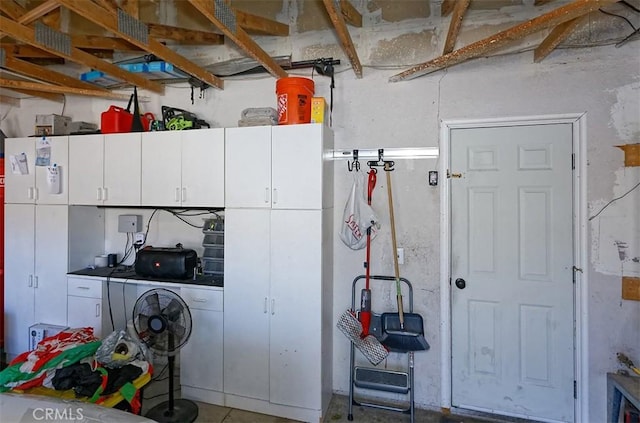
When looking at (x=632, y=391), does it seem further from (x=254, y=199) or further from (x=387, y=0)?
(x=387, y=0)

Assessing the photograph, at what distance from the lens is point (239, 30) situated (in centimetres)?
195

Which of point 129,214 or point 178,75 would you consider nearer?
point 178,75

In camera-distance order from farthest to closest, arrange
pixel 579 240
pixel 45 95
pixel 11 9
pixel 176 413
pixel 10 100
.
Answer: pixel 10 100 < pixel 45 95 < pixel 176 413 < pixel 579 240 < pixel 11 9

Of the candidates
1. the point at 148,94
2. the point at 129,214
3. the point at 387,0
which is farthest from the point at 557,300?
the point at 148,94

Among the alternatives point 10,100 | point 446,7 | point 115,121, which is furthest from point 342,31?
point 10,100

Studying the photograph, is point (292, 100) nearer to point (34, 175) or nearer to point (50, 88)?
point (50, 88)

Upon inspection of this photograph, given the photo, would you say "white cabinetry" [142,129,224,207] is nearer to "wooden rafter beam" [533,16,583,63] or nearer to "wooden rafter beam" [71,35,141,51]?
"wooden rafter beam" [71,35,141,51]

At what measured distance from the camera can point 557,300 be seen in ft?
7.50

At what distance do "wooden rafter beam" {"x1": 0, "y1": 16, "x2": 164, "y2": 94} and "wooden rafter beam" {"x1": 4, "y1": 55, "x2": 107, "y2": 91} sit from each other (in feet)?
1.86

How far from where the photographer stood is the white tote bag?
98.4 inches

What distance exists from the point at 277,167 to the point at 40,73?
2.15 meters

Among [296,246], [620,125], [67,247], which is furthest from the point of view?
[67,247]

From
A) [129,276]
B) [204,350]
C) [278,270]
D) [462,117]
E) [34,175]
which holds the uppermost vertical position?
[462,117]

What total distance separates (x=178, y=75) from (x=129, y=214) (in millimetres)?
1373
